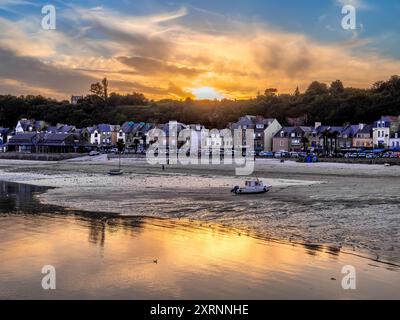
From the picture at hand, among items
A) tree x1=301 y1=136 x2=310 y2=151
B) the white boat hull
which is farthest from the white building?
the white boat hull

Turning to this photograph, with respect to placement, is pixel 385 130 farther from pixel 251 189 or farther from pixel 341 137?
pixel 251 189

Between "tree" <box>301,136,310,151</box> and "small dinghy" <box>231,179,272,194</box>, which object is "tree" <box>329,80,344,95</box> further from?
"small dinghy" <box>231,179,272,194</box>

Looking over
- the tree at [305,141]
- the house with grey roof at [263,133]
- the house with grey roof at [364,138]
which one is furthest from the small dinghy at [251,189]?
the house with grey roof at [263,133]

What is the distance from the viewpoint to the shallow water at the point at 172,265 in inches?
505

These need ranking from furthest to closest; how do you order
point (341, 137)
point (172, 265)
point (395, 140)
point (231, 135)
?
point (231, 135)
point (341, 137)
point (395, 140)
point (172, 265)

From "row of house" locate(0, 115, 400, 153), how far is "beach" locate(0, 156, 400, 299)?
2389 inches

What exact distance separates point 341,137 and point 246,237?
8446cm

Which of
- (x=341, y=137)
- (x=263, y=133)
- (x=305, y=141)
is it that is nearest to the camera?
(x=341, y=137)

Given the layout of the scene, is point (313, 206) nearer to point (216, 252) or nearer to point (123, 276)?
point (216, 252)

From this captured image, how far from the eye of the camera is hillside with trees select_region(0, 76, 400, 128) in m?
119

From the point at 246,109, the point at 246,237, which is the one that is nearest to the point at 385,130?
→ the point at 246,109

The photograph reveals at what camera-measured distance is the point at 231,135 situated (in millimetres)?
117188
